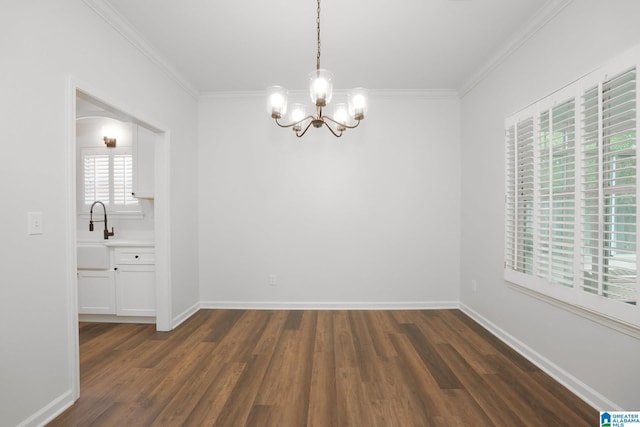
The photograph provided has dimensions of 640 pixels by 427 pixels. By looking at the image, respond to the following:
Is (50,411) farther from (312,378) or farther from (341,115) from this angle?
(341,115)

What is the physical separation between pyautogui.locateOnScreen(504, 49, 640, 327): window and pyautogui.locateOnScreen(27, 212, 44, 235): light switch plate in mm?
3603

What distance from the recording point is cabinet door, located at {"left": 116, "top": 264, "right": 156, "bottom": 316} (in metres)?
3.37

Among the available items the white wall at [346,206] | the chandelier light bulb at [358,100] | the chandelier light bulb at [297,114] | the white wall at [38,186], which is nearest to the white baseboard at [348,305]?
the white wall at [346,206]

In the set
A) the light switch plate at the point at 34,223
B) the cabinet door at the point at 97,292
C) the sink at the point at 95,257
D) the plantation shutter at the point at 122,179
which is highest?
the plantation shutter at the point at 122,179

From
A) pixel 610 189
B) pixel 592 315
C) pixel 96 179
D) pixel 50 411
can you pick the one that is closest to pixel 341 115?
pixel 610 189

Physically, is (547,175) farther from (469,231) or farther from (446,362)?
(446,362)

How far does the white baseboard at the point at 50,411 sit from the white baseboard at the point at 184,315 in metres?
1.33

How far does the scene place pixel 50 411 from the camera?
185 centimetres

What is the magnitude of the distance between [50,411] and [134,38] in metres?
3.03

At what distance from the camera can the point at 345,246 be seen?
398cm

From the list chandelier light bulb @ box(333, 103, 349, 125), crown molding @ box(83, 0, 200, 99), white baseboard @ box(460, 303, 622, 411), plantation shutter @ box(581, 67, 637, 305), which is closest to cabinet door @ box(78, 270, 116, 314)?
crown molding @ box(83, 0, 200, 99)

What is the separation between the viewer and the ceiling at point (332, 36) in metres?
2.35

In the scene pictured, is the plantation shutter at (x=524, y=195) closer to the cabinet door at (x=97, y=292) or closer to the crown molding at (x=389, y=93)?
the crown molding at (x=389, y=93)

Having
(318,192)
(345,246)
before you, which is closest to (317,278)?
(345,246)
